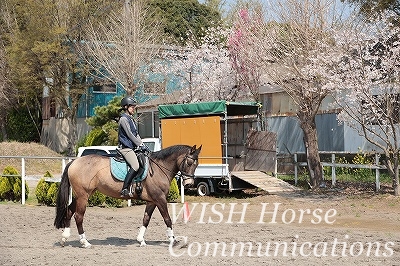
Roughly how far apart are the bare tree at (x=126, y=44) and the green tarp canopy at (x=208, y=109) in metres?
8.30

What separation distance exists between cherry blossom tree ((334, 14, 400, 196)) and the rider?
895 cm

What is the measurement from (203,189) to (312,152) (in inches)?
148

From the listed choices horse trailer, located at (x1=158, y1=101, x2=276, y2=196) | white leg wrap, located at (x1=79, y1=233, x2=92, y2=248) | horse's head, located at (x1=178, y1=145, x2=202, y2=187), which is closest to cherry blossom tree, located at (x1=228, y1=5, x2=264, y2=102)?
horse trailer, located at (x1=158, y1=101, x2=276, y2=196)

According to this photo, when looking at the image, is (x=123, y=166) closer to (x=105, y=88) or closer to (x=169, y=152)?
(x=169, y=152)

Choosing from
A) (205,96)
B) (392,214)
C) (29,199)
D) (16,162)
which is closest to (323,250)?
(392,214)

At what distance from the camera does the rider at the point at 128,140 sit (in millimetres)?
11609

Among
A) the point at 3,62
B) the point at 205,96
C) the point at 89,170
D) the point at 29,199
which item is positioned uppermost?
the point at 3,62

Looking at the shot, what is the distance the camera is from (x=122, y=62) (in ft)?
101

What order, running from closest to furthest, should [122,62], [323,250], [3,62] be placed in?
[323,250]
[122,62]
[3,62]

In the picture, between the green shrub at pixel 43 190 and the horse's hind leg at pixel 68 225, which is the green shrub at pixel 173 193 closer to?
the green shrub at pixel 43 190

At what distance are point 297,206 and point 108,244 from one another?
7.63 m

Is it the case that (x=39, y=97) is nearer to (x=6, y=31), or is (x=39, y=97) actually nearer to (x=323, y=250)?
(x=6, y=31)

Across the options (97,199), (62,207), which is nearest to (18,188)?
(97,199)

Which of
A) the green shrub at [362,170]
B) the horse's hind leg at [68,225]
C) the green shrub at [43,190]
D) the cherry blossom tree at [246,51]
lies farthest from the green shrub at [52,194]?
the green shrub at [362,170]
